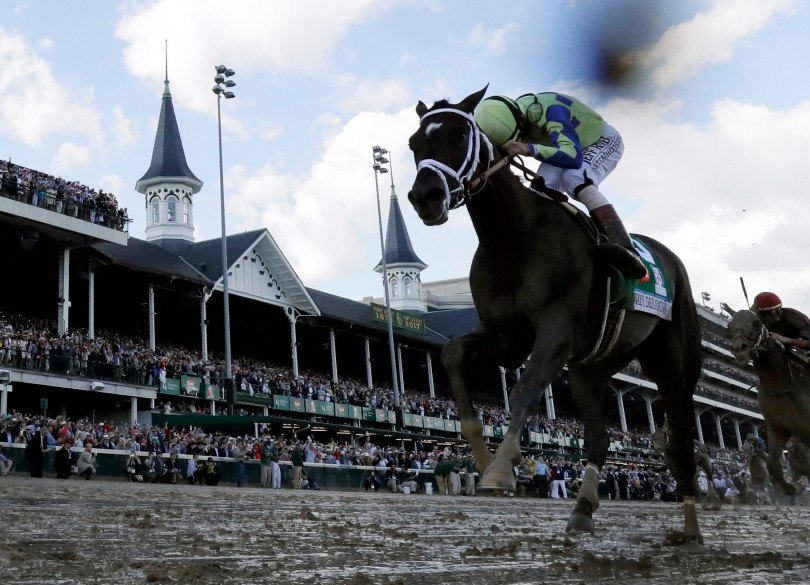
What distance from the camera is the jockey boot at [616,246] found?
6.12m

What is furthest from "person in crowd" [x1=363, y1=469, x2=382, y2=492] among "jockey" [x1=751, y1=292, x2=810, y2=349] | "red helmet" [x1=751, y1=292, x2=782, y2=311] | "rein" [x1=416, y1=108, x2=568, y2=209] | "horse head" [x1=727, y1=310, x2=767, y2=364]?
"rein" [x1=416, y1=108, x2=568, y2=209]

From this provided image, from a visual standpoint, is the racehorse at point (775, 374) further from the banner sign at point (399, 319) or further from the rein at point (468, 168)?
the banner sign at point (399, 319)

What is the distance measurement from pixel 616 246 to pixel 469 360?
47.7 inches

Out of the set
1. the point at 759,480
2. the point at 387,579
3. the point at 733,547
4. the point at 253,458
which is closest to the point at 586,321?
the point at 733,547

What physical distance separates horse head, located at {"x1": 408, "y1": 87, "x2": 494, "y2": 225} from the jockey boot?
1.00 metres

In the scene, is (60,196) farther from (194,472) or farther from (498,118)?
(498,118)

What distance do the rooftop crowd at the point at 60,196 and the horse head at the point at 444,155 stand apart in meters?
28.0

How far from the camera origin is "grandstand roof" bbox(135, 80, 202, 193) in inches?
2279

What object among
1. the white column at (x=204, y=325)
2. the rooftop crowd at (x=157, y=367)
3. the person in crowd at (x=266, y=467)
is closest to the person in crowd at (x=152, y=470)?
the person in crowd at (x=266, y=467)

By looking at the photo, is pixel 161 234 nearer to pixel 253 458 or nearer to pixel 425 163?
pixel 253 458

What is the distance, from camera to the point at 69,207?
107ft

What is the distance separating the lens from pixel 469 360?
5852 millimetres

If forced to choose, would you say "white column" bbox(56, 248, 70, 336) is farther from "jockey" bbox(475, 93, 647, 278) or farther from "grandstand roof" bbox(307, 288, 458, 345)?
"jockey" bbox(475, 93, 647, 278)

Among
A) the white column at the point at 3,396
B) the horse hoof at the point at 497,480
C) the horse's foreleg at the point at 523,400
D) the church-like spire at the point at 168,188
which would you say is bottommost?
the horse hoof at the point at 497,480
